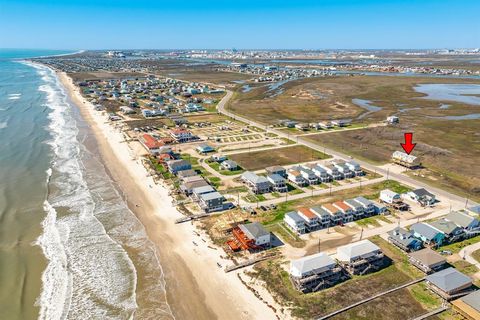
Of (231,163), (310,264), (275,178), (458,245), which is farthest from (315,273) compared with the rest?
(231,163)

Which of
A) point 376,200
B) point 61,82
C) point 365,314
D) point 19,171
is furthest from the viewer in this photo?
point 61,82

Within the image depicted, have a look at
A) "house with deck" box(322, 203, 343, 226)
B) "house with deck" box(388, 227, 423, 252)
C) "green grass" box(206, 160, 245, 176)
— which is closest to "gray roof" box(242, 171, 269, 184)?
"green grass" box(206, 160, 245, 176)

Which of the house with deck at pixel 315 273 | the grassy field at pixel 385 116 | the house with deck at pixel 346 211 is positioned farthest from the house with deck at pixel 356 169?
the house with deck at pixel 315 273

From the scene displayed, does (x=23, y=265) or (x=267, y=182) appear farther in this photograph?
(x=267, y=182)

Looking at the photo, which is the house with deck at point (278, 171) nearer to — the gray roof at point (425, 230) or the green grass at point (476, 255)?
the gray roof at point (425, 230)

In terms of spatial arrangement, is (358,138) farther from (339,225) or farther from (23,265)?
(23,265)

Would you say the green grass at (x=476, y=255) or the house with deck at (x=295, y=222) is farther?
the house with deck at (x=295, y=222)

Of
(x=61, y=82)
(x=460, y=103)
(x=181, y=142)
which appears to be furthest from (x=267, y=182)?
(x=61, y=82)
